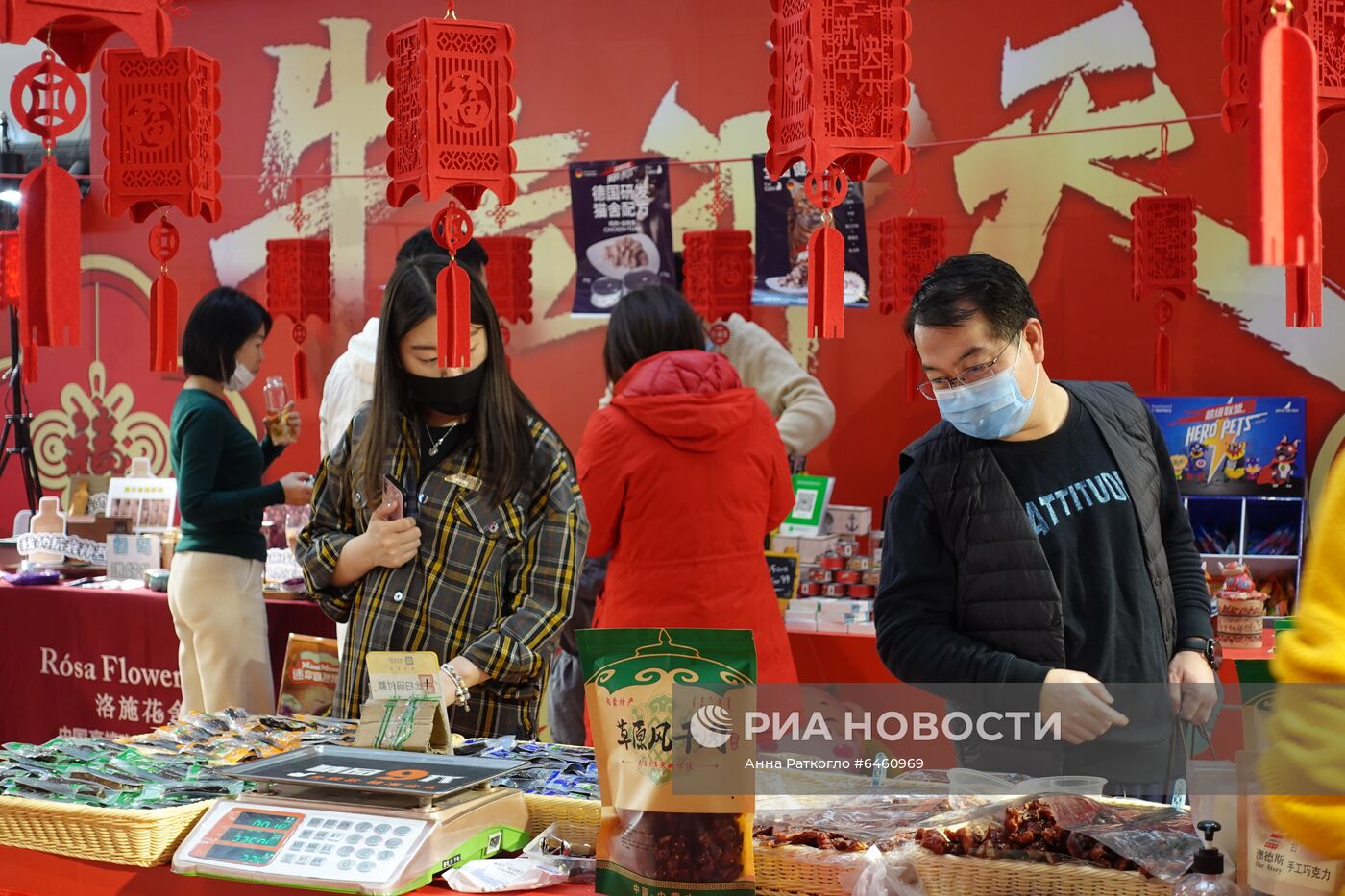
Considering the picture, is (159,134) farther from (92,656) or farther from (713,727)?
(92,656)

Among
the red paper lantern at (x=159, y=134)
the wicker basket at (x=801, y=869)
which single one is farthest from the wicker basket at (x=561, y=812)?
the red paper lantern at (x=159, y=134)

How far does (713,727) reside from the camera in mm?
1758

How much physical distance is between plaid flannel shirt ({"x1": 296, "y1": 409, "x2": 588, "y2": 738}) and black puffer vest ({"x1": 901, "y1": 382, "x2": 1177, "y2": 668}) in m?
0.77

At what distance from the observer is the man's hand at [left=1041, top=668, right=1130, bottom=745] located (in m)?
2.18

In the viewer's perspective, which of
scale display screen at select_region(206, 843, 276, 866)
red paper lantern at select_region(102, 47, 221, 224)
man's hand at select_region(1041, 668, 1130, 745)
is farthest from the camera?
red paper lantern at select_region(102, 47, 221, 224)

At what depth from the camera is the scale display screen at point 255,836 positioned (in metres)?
1.95

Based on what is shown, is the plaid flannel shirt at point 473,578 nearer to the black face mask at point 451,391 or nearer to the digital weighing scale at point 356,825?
the black face mask at point 451,391

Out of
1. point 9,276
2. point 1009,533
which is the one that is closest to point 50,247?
point 1009,533

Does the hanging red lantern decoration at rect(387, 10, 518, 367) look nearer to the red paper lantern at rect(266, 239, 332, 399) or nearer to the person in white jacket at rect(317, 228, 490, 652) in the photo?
the person in white jacket at rect(317, 228, 490, 652)

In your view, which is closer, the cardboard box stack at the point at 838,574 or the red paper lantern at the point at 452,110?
the red paper lantern at the point at 452,110

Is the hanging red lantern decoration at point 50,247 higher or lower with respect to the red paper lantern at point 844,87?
lower

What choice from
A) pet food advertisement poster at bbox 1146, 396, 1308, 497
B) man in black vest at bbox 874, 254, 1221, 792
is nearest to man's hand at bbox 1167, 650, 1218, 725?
man in black vest at bbox 874, 254, 1221, 792

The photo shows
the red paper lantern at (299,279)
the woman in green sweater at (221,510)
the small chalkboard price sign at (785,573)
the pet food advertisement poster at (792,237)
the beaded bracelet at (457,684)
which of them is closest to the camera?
the beaded bracelet at (457,684)

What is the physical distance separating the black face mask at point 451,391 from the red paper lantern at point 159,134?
864 mm
